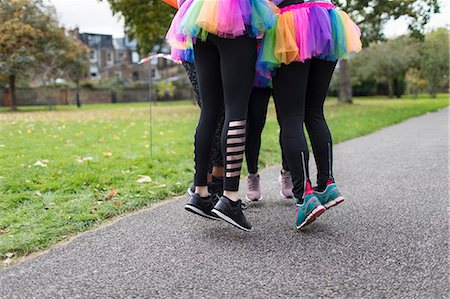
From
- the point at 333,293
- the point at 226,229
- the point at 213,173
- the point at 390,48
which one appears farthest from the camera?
the point at 390,48

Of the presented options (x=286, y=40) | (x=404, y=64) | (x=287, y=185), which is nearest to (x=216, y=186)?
(x=287, y=185)

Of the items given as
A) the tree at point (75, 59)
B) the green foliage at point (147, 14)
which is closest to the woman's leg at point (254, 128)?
the green foliage at point (147, 14)

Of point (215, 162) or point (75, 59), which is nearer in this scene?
point (215, 162)

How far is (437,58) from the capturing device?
110ft

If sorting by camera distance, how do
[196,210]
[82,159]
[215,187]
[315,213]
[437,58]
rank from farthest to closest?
[437,58] < [82,159] < [215,187] < [196,210] < [315,213]

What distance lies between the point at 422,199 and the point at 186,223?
5.82 feet

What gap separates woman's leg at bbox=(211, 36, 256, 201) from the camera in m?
2.48

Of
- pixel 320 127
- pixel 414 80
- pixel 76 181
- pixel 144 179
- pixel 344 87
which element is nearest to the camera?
pixel 320 127

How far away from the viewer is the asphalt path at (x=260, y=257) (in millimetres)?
1877

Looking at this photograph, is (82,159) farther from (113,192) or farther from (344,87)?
(344,87)

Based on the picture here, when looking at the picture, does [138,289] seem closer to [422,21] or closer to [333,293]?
[333,293]

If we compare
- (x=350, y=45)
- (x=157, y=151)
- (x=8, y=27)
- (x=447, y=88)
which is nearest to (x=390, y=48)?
(x=447, y=88)

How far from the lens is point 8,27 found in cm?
1520

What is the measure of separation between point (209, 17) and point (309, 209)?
1.19 m
